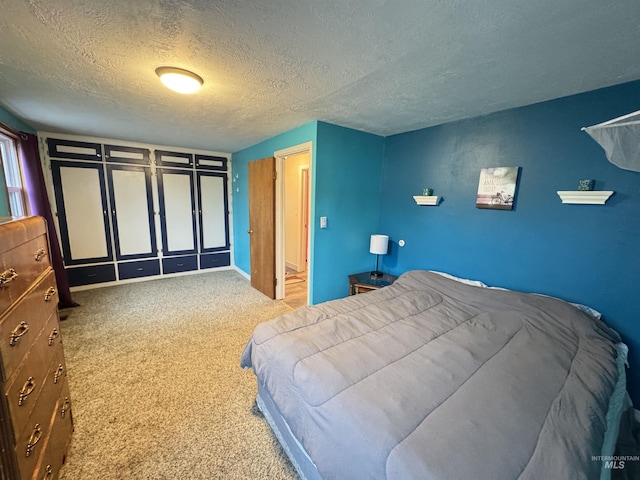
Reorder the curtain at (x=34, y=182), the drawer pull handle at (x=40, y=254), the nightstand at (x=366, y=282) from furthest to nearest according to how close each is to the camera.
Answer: the nightstand at (x=366, y=282) < the curtain at (x=34, y=182) < the drawer pull handle at (x=40, y=254)

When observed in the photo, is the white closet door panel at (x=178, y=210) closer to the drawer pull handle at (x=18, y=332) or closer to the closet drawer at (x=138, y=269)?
the closet drawer at (x=138, y=269)

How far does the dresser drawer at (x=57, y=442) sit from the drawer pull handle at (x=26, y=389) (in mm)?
316

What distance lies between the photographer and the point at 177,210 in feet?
14.1

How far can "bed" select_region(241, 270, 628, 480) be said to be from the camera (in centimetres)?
86

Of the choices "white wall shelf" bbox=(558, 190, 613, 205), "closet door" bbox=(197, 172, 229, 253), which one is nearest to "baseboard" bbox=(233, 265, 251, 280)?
"closet door" bbox=(197, 172, 229, 253)

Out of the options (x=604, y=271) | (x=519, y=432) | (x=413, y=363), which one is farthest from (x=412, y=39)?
(x=604, y=271)

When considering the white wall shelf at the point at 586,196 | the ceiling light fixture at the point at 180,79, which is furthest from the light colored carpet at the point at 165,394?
the white wall shelf at the point at 586,196

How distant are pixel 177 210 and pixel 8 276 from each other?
146 inches

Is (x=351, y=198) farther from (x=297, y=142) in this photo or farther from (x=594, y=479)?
(x=594, y=479)

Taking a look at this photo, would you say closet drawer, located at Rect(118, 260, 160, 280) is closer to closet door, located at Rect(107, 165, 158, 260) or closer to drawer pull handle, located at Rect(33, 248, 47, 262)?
closet door, located at Rect(107, 165, 158, 260)

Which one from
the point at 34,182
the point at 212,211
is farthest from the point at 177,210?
the point at 34,182

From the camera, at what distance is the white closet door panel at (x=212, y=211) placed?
14.8ft

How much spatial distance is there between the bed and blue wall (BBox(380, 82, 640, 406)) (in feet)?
0.82

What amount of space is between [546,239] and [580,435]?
1576 mm
